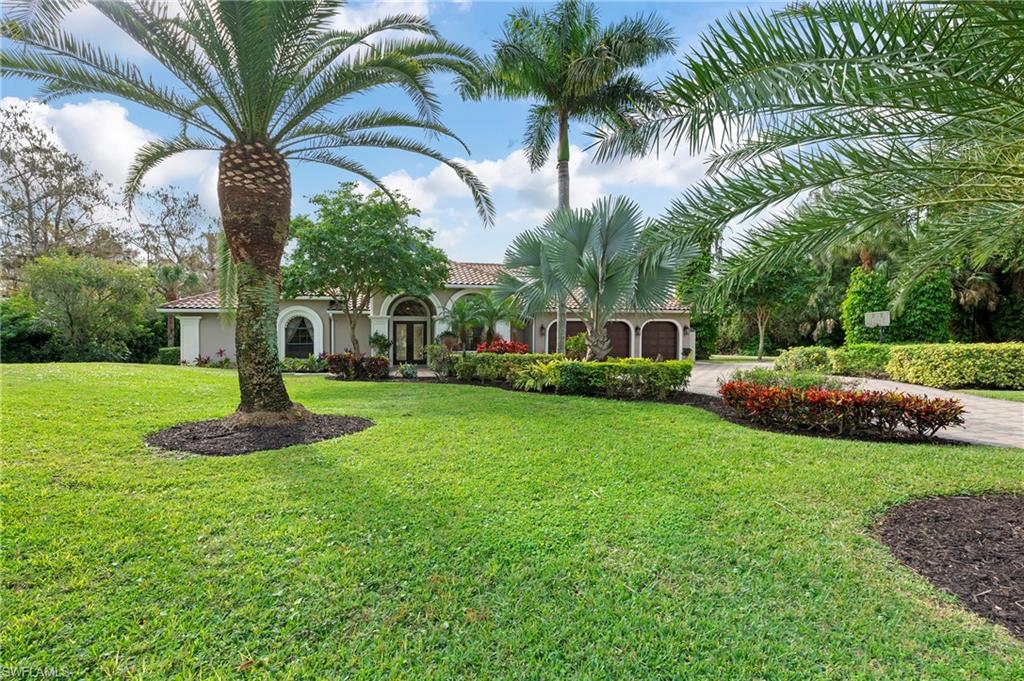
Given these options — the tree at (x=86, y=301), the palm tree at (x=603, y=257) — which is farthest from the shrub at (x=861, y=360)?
the tree at (x=86, y=301)

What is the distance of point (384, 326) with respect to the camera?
21250mm

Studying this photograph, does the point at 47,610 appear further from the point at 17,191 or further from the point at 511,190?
the point at 17,191

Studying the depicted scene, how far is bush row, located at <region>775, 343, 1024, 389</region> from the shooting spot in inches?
549

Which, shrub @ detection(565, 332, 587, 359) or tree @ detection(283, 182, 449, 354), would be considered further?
tree @ detection(283, 182, 449, 354)

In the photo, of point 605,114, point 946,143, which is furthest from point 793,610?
point 605,114

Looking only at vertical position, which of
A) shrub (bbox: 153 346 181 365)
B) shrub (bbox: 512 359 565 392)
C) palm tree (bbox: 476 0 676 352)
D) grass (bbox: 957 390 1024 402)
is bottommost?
grass (bbox: 957 390 1024 402)

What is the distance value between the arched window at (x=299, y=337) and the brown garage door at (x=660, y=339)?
16.8m

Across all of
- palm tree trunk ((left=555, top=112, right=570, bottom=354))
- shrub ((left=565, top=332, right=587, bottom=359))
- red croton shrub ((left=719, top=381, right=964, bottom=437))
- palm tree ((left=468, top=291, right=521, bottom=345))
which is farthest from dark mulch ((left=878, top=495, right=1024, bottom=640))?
palm tree ((left=468, top=291, right=521, bottom=345))

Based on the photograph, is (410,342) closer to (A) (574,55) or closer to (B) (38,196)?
(A) (574,55)

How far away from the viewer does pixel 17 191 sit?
26469 millimetres

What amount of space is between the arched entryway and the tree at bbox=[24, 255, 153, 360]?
1238 cm

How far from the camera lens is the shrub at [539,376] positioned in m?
12.3

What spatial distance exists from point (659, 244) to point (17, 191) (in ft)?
124

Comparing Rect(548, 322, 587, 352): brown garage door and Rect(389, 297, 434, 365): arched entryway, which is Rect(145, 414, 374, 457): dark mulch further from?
Rect(548, 322, 587, 352): brown garage door
